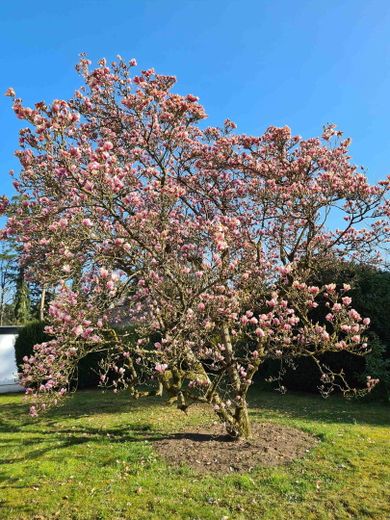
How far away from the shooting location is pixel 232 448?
272 inches

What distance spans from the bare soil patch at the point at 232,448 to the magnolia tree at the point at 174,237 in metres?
0.43

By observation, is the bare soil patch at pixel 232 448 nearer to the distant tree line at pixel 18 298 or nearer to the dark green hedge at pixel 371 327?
the dark green hedge at pixel 371 327

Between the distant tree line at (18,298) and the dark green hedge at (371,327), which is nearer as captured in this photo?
the dark green hedge at (371,327)

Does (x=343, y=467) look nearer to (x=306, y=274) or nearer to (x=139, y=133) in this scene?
(x=306, y=274)

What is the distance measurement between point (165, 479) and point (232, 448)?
4.82ft

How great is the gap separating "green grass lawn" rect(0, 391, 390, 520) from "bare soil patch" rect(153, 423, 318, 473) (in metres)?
0.22

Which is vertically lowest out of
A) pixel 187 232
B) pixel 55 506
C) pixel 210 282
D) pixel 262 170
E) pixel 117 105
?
pixel 55 506

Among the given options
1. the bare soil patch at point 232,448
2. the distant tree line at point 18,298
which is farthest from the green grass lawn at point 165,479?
the distant tree line at point 18,298

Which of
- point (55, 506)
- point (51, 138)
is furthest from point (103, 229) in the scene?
point (55, 506)

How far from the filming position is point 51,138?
518 cm

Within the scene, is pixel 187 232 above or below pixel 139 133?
below

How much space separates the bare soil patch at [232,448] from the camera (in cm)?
629

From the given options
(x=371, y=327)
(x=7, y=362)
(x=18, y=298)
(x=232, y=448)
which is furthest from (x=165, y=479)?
(x=18, y=298)

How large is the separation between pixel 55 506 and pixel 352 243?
23.7 ft
